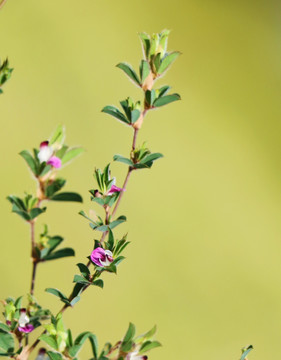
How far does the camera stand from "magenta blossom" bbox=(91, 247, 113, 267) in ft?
1.35

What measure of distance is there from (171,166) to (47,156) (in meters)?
1.76

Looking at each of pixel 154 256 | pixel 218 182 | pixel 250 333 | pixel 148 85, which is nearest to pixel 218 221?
pixel 218 182

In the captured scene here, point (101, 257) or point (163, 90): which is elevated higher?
point (163, 90)

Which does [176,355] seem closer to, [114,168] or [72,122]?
[114,168]

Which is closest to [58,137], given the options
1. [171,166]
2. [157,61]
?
[157,61]

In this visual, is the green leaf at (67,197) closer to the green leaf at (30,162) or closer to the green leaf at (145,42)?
the green leaf at (30,162)

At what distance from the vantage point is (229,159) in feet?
7.45

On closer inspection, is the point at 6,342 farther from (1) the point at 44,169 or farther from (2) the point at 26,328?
(1) the point at 44,169

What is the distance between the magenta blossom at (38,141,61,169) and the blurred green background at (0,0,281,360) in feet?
4.56

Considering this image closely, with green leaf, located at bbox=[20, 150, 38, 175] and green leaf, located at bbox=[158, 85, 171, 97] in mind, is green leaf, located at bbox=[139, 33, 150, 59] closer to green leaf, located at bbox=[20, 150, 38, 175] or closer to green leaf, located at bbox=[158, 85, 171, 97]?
green leaf, located at bbox=[158, 85, 171, 97]

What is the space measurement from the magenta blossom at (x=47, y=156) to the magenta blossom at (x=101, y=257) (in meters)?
0.08

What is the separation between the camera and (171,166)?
2137mm

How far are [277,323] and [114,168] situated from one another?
3.05ft

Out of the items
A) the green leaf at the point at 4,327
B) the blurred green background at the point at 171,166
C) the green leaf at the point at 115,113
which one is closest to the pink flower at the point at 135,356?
the green leaf at the point at 4,327
